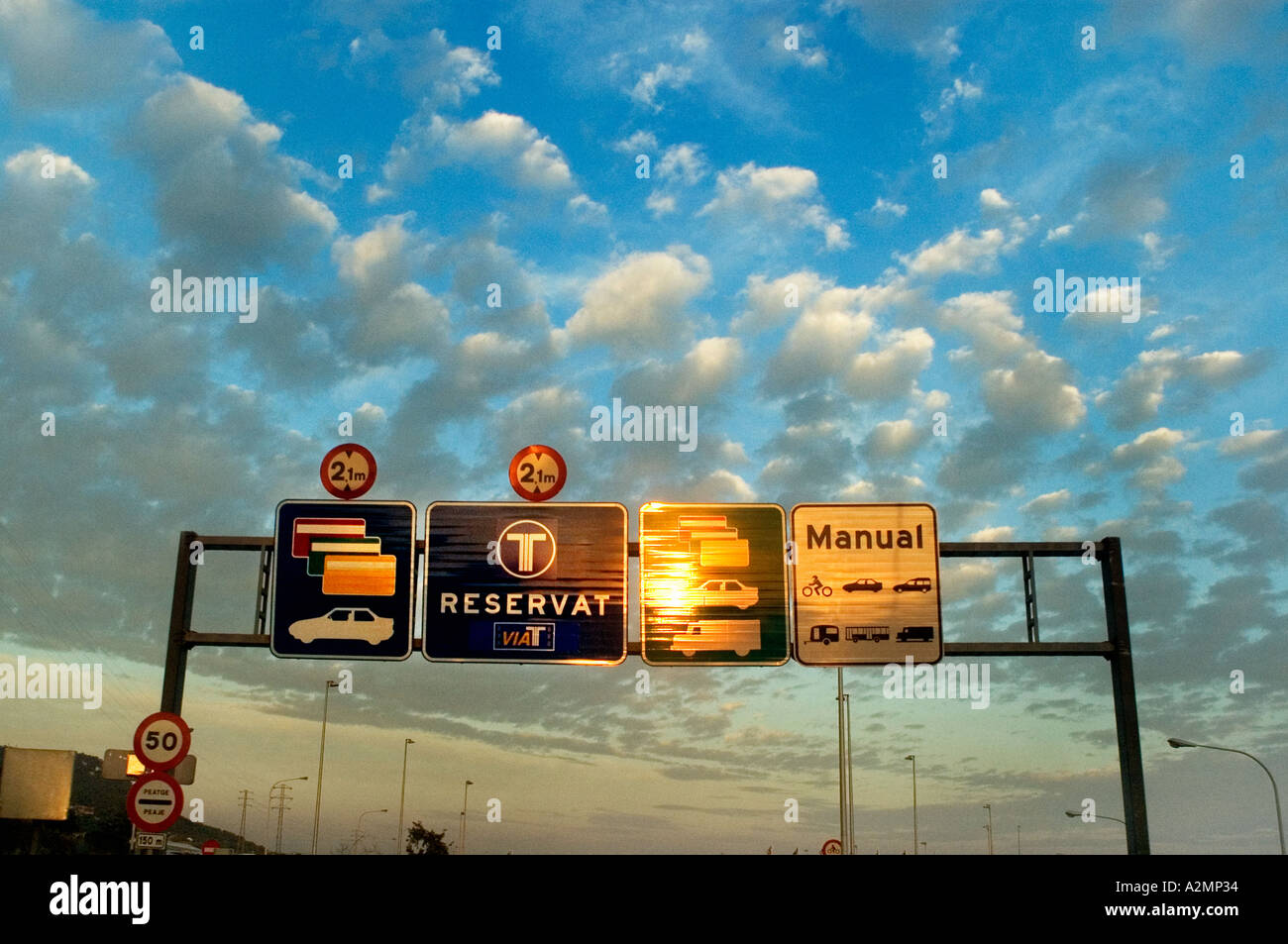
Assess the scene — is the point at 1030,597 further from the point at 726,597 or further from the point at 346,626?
the point at 346,626

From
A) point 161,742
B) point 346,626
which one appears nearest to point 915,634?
point 346,626

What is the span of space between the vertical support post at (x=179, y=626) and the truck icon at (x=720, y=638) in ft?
25.9

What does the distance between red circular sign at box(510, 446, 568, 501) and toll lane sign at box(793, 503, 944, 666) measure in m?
3.74

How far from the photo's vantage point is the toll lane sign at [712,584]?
1603 cm

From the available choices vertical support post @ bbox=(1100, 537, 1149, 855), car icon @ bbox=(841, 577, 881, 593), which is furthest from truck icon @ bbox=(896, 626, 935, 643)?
vertical support post @ bbox=(1100, 537, 1149, 855)

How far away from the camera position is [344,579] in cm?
1639

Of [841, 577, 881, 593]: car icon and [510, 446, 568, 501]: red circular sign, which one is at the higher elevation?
[510, 446, 568, 501]: red circular sign

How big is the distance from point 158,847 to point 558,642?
6.54m

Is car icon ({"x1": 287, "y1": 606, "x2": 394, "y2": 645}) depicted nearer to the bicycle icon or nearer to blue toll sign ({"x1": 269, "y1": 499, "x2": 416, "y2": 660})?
blue toll sign ({"x1": 269, "y1": 499, "x2": 416, "y2": 660})

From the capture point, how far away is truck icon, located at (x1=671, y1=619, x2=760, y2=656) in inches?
631

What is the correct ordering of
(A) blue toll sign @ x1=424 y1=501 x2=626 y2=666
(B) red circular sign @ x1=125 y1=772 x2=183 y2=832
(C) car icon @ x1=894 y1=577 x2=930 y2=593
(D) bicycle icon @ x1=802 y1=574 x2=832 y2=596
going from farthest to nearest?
1. (C) car icon @ x1=894 y1=577 x2=930 y2=593
2. (D) bicycle icon @ x1=802 y1=574 x2=832 y2=596
3. (A) blue toll sign @ x1=424 y1=501 x2=626 y2=666
4. (B) red circular sign @ x1=125 y1=772 x2=183 y2=832

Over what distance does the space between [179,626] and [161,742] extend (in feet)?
7.27
